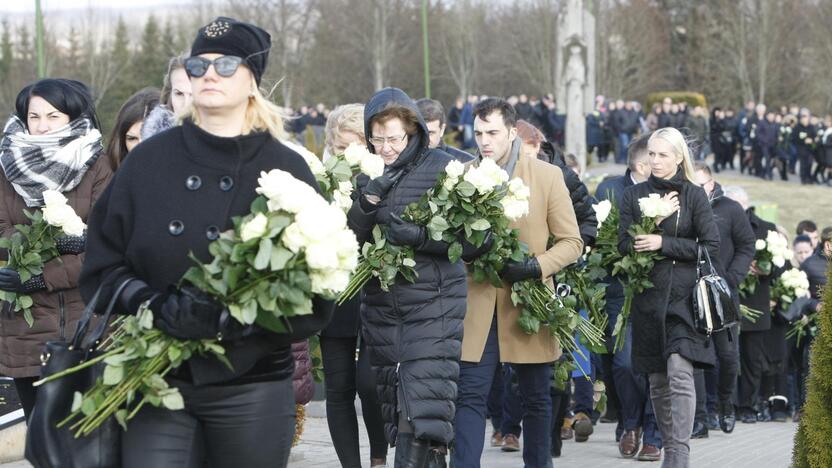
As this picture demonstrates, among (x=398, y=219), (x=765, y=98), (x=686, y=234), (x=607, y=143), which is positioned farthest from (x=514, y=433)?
(x=765, y=98)

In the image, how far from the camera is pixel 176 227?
12.9 feet

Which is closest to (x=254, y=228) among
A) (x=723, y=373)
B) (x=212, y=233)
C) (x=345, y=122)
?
(x=212, y=233)

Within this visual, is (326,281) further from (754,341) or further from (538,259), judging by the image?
(754,341)

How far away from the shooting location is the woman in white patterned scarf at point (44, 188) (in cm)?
595

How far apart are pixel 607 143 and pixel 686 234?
36691mm

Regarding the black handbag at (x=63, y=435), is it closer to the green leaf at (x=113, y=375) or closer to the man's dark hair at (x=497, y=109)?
the green leaf at (x=113, y=375)

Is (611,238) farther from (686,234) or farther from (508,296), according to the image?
(508,296)

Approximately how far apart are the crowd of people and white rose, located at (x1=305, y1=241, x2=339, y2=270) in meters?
0.27

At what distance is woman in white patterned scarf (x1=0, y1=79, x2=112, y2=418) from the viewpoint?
5.95m

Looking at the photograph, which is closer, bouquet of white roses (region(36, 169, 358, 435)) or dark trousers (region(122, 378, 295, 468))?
bouquet of white roses (region(36, 169, 358, 435))

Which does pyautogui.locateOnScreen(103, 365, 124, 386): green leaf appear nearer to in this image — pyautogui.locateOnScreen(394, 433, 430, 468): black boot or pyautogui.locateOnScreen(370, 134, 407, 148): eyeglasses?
pyautogui.locateOnScreen(394, 433, 430, 468): black boot

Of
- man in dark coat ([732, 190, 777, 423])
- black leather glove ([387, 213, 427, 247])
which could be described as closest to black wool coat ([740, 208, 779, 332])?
man in dark coat ([732, 190, 777, 423])

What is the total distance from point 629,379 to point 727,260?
1318 mm

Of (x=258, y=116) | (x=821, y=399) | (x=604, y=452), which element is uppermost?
(x=258, y=116)
